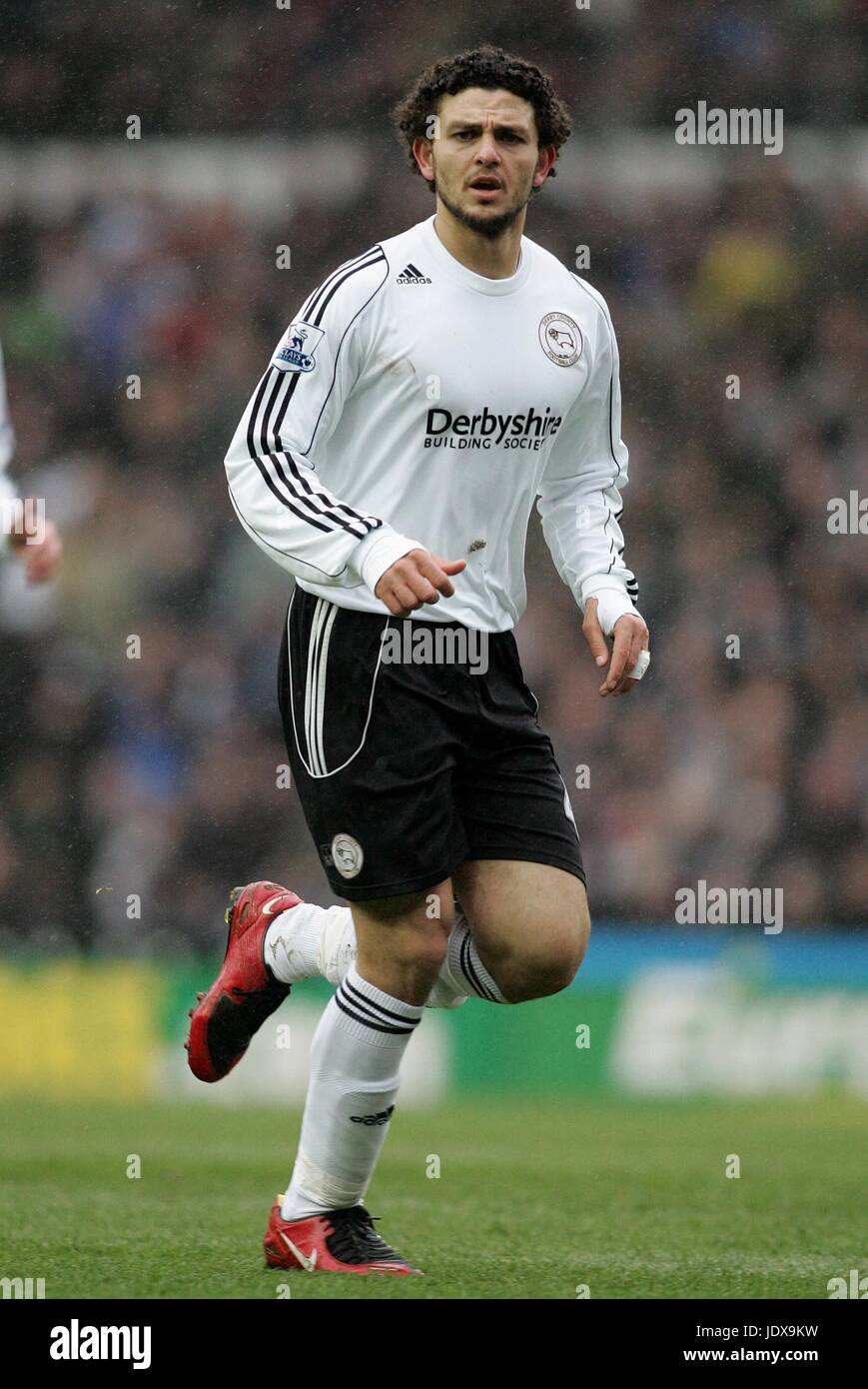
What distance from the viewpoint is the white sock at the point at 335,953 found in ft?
14.6

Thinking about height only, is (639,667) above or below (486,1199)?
above

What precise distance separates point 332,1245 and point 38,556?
1.83 m

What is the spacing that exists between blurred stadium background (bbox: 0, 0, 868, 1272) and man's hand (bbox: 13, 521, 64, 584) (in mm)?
5606

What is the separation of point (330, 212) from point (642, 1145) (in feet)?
22.5

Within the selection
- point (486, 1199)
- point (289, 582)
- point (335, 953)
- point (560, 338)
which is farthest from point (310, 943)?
point (289, 582)

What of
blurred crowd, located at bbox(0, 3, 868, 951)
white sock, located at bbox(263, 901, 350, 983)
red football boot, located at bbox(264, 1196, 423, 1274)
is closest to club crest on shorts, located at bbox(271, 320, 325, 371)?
white sock, located at bbox(263, 901, 350, 983)

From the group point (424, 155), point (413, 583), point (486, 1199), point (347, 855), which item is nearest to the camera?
point (413, 583)

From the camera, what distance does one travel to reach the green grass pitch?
13.6 feet

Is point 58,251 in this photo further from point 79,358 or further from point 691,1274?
point 691,1274

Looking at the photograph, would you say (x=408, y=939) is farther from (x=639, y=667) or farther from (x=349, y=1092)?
(x=639, y=667)

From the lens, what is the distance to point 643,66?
42.8 feet

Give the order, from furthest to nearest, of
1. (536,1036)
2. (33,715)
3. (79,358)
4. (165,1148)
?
(79,358)
(33,715)
(536,1036)
(165,1148)

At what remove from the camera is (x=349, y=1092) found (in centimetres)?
426

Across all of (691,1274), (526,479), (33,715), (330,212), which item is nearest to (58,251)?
(330,212)
